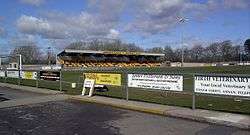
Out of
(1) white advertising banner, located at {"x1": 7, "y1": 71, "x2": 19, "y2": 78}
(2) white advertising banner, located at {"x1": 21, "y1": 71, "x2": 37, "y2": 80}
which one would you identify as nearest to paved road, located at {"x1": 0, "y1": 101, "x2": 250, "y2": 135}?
(2) white advertising banner, located at {"x1": 21, "y1": 71, "x2": 37, "y2": 80}

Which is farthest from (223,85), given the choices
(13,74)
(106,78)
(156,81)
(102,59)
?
(102,59)

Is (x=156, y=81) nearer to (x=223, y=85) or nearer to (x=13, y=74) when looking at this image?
(x=223, y=85)

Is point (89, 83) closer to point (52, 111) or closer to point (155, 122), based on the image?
point (52, 111)

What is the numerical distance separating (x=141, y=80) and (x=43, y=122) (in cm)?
553

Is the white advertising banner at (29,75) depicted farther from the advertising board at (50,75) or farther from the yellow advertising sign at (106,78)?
the yellow advertising sign at (106,78)

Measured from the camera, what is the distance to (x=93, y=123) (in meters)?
11.2

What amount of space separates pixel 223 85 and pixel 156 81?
3.39m

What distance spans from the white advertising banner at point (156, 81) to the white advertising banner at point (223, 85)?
1022mm

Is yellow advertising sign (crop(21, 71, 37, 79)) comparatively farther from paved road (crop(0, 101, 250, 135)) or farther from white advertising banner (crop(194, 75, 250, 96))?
white advertising banner (crop(194, 75, 250, 96))

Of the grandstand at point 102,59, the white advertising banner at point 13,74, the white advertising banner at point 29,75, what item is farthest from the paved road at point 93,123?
the grandstand at point 102,59

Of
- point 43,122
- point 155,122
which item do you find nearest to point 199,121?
point 155,122

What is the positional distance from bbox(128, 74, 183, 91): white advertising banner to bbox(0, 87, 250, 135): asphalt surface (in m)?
1.83

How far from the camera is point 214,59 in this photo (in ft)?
611

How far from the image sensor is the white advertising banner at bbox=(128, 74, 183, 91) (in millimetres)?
14188
